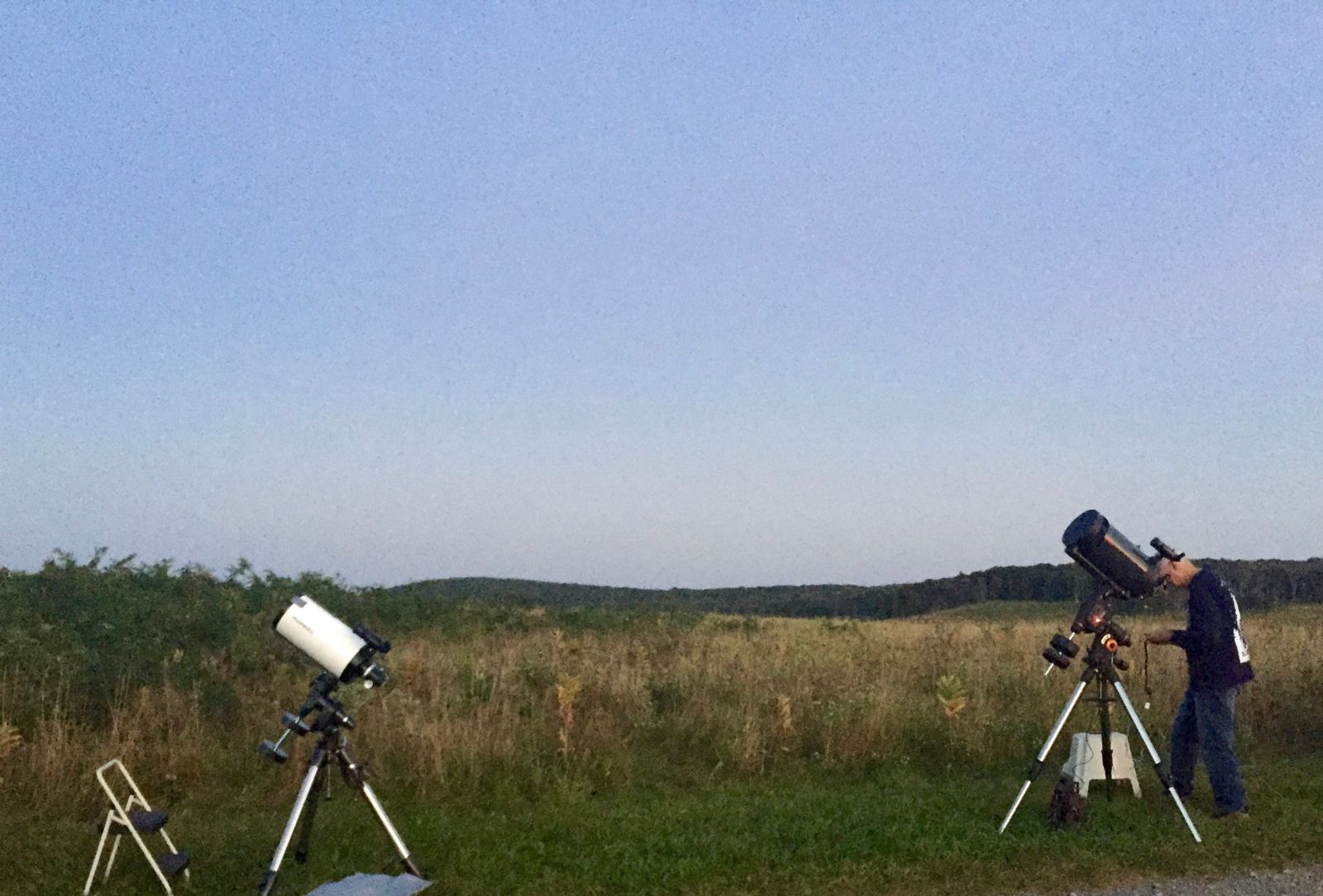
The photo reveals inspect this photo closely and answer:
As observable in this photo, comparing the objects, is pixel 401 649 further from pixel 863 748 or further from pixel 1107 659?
pixel 1107 659

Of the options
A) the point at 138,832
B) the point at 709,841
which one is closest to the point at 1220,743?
the point at 709,841

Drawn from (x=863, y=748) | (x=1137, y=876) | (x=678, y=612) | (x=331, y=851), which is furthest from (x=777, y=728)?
(x=678, y=612)

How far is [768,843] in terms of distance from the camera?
773cm

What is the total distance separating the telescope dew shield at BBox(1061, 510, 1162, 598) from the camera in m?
8.51

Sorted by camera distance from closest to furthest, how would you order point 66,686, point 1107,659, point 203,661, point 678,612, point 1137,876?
1. point 1137,876
2. point 1107,659
3. point 66,686
4. point 203,661
5. point 678,612

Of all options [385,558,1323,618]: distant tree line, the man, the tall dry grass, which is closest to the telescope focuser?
the man

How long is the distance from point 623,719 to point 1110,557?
540 cm

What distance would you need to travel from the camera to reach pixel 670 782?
33.4ft

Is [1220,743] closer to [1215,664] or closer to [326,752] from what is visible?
[1215,664]

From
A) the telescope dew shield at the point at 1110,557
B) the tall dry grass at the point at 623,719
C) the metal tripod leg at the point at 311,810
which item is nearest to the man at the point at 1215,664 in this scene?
the telescope dew shield at the point at 1110,557

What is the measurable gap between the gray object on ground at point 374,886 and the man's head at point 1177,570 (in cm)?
634

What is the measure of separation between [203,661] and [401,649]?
229 inches

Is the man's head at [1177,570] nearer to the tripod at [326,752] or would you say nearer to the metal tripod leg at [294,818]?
the tripod at [326,752]

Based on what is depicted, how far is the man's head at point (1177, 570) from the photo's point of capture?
8.77 meters
